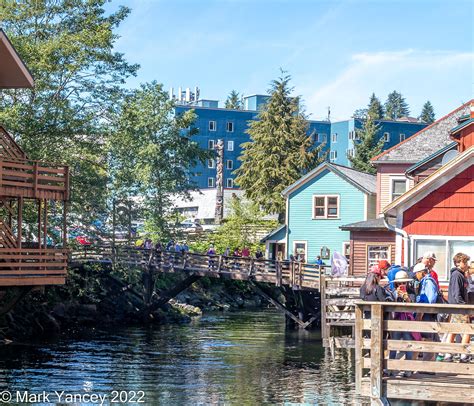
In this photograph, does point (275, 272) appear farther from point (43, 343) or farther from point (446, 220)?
point (446, 220)

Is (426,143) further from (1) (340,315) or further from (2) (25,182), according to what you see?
(1) (340,315)

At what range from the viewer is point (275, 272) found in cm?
4247

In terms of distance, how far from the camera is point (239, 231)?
62.5 meters

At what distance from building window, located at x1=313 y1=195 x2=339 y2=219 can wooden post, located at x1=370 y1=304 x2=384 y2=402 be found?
38601 millimetres

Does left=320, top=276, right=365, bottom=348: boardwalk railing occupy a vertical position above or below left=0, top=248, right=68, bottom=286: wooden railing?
below

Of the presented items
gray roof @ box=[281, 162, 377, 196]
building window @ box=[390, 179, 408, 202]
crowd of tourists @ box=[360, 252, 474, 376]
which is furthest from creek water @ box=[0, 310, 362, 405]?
gray roof @ box=[281, 162, 377, 196]

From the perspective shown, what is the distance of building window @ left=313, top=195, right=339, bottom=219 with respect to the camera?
51.2 metres

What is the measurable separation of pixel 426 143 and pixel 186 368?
18926mm

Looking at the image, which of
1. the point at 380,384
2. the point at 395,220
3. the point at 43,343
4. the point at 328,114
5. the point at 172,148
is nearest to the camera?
the point at 380,384

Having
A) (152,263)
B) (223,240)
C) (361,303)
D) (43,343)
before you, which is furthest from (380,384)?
(223,240)

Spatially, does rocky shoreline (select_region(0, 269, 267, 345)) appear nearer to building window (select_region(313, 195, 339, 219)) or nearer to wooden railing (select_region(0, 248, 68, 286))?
wooden railing (select_region(0, 248, 68, 286))

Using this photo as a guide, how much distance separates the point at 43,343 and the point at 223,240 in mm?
28583

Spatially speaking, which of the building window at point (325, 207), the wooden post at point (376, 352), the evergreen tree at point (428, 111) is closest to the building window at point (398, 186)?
the building window at point (325, 207)

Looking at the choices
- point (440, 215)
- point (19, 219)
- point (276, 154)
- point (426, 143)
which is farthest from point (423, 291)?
point (276, 154)
